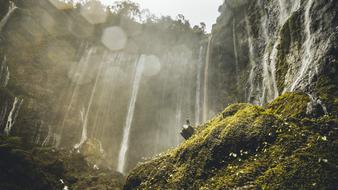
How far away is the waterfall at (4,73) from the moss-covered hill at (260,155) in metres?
19.5

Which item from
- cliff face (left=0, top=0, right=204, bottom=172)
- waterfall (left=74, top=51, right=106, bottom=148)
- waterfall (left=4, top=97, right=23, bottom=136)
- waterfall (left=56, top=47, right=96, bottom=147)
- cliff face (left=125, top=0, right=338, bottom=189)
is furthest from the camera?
waterfall (left=56, top=47, right=96, bottom=147)

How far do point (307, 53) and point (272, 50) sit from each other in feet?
21.8

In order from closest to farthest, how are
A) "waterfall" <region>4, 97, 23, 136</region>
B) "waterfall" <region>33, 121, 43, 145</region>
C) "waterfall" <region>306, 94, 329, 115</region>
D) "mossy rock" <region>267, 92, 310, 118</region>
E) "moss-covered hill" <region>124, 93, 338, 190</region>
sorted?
"moss-covered hill" <region>124, 93, 338, 190</region>, "waterfall" <region>306, 94, 329, 115</region>, "mossy rock" <region>267, 92, 310, 118</region>, "waterfall" <region>4, 97, 23, 136</region>, "waterfall" <region>33, 121, 43, 145</region>

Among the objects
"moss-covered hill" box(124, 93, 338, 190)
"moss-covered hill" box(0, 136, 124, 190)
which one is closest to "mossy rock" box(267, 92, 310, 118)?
"moss-covered hill" box(124, 93, 338, 190)

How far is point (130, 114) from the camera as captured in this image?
1133 inches

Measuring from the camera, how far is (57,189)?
13.3 meters

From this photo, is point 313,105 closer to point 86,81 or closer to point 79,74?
point 86,81

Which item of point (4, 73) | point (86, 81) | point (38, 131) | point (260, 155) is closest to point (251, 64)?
point (86, 81)

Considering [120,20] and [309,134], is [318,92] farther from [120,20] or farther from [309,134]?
[120,20]

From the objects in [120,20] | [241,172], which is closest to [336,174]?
[241,172]

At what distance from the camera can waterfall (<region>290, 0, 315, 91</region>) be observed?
8082 millimetres

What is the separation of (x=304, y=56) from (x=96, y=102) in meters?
22.6

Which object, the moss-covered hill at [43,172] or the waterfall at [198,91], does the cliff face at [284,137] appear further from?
the waterfall at [198,91]

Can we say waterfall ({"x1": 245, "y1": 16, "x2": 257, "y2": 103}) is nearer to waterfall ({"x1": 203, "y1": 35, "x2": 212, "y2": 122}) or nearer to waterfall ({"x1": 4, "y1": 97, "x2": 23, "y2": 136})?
waterfall ({"x1": 203, "y1": 35, "x2": 212, "y2": 122})
